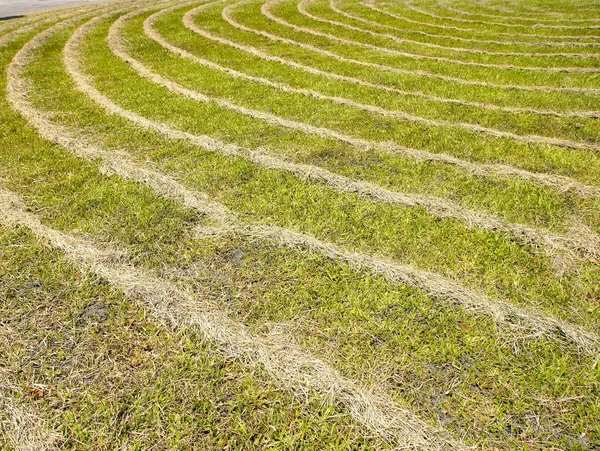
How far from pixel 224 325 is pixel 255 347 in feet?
1.24

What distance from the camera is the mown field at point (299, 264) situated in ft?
10.7

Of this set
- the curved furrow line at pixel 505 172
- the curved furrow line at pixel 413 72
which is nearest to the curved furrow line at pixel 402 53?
the curved furrow line at pixel 413 72

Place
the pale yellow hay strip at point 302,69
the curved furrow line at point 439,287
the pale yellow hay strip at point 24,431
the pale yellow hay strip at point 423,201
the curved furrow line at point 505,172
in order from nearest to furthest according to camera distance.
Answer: the pale yellow hay strip at point 24,431, the curved furrow line at point 439,287, the pale yellow hay strip at point 423,201, the curved furrow line at point 505,172, the pale yellow hay strip at point 302,69

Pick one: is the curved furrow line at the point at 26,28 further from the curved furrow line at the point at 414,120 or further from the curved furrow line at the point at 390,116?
the curved furrow line at the point at 390,116

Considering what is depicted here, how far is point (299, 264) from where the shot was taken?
4621 mm

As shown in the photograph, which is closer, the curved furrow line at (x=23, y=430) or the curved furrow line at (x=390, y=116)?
the curved furrow line at (x=23, y=430)

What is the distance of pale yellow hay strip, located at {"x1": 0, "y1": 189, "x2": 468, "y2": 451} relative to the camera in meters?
3.17

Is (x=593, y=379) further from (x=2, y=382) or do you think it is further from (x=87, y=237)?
(x=87, y=237)

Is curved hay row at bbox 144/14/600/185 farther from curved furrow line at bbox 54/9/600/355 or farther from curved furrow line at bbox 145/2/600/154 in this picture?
curved furrow line at bbox 54/9/600/355

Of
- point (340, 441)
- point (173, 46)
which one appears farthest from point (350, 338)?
point (173, 46)

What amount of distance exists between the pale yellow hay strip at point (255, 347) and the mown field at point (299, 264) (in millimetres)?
19

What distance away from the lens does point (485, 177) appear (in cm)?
616

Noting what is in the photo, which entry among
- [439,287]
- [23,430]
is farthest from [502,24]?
[23,430]

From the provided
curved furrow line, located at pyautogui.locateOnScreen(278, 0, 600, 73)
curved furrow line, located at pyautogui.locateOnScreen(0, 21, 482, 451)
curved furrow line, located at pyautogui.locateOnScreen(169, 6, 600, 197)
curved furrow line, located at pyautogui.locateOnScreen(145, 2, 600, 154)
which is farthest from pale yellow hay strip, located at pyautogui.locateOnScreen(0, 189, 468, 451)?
curved furrow line, located at pyautogui.locateOnScreen(278, 0, 600, 73)
